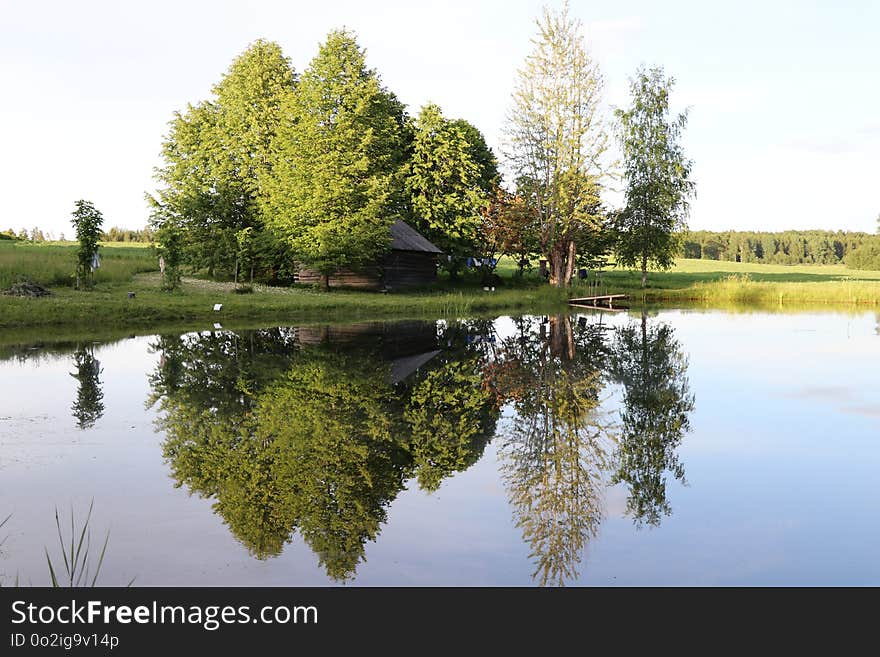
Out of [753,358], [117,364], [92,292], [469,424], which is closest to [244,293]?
[92,292]

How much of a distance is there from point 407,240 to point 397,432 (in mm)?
39743

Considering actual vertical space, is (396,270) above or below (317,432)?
above

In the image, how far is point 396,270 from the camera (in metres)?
50.2

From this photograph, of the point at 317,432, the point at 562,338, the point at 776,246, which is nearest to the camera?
the point at 317,432

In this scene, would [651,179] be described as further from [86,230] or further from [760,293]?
[86,230]

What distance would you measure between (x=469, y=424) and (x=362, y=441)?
82.9 inches

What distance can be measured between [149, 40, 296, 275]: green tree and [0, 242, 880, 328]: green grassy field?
13.9 feet

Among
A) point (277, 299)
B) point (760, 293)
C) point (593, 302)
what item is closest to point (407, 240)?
point (593, 302)

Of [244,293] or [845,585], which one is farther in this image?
[244,293]

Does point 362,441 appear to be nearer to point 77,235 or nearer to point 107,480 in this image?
point 107,480

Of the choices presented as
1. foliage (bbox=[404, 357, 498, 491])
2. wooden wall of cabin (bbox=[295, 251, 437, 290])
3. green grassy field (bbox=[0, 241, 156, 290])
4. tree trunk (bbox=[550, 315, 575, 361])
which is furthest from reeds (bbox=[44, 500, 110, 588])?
wooden wall of cabin (bbox=[295, 251, 437, 290])

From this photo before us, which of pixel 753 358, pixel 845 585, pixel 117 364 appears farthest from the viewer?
pixel 753 358

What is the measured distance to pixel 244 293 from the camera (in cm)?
3909
